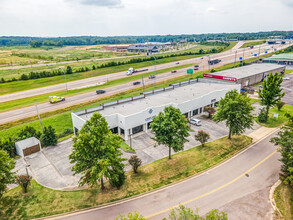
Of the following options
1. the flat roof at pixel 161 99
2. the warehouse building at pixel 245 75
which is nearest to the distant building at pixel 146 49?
the warehouse building at pixel 245 75

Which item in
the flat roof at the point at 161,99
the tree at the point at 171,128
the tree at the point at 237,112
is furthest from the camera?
the flat roof at the point at 161,99

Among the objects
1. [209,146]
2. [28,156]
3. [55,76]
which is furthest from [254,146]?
[55,76]

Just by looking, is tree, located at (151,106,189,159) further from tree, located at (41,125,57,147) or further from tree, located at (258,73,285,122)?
tree, located at (258,73,285,122)

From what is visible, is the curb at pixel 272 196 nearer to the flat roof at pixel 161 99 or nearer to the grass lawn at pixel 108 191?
the grass lawn at pixel 108 191

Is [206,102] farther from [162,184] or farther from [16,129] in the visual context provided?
[16,129]

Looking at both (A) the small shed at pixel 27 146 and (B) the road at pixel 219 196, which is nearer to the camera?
(B) the road at pixel 219 196

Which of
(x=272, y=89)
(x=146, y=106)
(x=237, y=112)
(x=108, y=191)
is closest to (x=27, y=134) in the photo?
(x=108, y=191)

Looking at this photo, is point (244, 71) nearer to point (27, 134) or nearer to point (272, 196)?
point (272, 196)

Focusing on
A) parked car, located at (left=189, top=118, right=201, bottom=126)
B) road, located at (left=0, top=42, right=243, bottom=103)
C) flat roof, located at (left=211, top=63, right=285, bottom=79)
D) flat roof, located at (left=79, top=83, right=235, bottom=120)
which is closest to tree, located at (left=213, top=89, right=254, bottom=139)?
parked car, located at (left=189, top=118, right=201, bottom=126)
